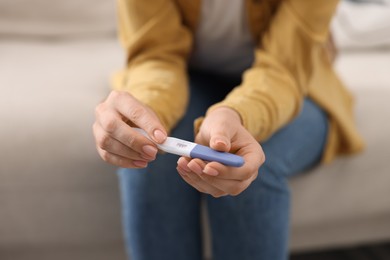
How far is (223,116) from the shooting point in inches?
20.4

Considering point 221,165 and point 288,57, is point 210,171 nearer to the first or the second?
point 221,165

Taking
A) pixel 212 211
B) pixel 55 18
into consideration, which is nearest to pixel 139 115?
pixel 212 211

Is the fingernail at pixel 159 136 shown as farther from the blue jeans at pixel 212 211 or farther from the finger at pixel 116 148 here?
the blue jeans at pixel 212 211

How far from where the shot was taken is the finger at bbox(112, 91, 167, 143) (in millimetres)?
474

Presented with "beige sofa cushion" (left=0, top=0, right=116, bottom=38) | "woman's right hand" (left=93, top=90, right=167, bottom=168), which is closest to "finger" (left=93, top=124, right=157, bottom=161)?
"woman's right hand" (left=93, top=90, right=167, bottom=168)

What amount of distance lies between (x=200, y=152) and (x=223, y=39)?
32 cm

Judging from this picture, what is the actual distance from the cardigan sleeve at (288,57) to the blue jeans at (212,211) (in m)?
0.05

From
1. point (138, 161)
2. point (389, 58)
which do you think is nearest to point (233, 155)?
point (138, 161)

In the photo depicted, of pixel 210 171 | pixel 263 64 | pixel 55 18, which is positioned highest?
pixel 55 18

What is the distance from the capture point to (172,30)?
27.7 inches

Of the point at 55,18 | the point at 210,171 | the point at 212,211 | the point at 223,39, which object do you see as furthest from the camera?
the point at 55,18

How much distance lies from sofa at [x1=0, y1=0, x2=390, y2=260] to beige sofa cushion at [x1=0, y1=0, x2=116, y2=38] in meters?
0.13

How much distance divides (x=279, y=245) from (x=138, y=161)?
212 mm

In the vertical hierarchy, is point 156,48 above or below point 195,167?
above
